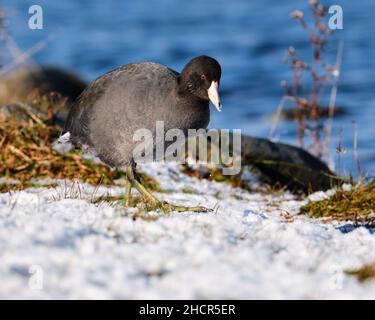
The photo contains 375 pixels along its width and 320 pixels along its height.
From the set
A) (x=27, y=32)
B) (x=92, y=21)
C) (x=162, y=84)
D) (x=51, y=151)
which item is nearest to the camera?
(x=162, y=84)

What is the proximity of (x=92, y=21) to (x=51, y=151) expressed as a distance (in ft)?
46.9

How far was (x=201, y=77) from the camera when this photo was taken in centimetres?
460

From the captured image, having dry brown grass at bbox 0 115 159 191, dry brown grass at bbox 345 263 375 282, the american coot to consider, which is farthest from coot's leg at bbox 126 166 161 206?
dry brown grass at bbox 345 263 375 282

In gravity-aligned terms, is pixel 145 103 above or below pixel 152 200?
above

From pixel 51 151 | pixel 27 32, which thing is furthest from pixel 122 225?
pixel 27 32

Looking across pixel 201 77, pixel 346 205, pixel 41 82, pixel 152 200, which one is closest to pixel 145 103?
pixel 201 77

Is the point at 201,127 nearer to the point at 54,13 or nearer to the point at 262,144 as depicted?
the point at 262,144

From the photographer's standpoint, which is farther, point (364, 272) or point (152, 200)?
point (152, 200)

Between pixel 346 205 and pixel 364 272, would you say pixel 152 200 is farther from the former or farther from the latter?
pixel 364 272

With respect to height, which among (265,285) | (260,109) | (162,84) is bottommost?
(260,109)

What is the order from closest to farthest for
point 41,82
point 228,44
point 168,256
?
1. point 168,256
2. point 41,82
3. point 228,44

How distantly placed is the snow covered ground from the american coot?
72 cm

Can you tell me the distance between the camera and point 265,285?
274cm

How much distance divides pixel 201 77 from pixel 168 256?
1890 mm
